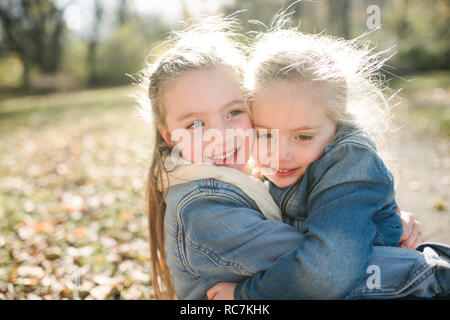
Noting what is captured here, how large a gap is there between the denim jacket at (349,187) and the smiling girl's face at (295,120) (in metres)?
0.06

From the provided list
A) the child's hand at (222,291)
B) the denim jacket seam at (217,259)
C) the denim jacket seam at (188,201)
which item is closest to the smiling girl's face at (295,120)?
the denim jacket seam at (188,201)

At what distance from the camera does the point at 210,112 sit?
5.76ft

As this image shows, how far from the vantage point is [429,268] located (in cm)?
155

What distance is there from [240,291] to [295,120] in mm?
771

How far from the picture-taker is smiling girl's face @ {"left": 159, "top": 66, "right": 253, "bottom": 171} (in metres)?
1.76

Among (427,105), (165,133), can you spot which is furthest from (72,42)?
(165,133)

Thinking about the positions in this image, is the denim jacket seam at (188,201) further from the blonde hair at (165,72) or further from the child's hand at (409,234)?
the child's hand at (409,234)

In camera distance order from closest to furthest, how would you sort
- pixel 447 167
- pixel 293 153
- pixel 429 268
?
1. pixel 429 268
2. pixel 293 153
3. pixel 447 167

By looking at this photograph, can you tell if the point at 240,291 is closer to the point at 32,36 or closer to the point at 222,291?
the point at 222,291

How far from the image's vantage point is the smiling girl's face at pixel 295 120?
162cm

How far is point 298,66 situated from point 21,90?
80.0 feet

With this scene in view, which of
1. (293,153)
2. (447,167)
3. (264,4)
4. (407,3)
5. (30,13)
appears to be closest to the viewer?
(293,153)

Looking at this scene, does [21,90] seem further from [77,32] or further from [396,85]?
[396,85]
